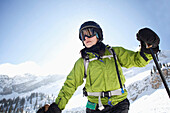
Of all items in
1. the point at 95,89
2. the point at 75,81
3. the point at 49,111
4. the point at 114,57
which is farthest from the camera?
the point at 75,81

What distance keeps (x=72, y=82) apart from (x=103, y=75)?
791 mm

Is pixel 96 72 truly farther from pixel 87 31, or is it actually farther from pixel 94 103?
pixel 87 31

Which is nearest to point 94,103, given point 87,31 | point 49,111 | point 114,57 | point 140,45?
point 49,111

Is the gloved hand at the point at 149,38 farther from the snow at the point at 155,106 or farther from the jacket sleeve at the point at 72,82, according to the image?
the snow at the point at 155,106

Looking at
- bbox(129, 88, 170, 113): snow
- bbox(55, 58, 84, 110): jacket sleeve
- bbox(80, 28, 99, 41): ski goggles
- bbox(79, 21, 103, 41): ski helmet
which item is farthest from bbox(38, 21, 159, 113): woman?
bbox(129, 88, 170, 113): snow

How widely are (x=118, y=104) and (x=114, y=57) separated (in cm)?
99

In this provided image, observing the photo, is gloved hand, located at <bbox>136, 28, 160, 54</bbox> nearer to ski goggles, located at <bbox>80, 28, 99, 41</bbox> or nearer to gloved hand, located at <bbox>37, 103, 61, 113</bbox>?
ski goggles, located at <bbox>80, 28, 99, 41</bbox>

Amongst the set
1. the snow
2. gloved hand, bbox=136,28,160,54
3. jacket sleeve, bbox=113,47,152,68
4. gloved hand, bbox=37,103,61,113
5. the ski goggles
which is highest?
the ski goggles

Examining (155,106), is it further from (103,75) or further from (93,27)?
(93,27)

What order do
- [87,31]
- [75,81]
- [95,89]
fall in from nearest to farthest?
[95,89] → [75,81] → [87,31]

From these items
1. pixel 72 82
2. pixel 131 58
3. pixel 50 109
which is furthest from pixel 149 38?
pixel 50 109

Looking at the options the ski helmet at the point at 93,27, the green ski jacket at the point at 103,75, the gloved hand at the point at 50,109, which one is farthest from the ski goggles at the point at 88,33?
the gloved hand at the point at 50,109

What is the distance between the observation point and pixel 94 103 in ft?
7.18

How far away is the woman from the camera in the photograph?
80.9 inches
